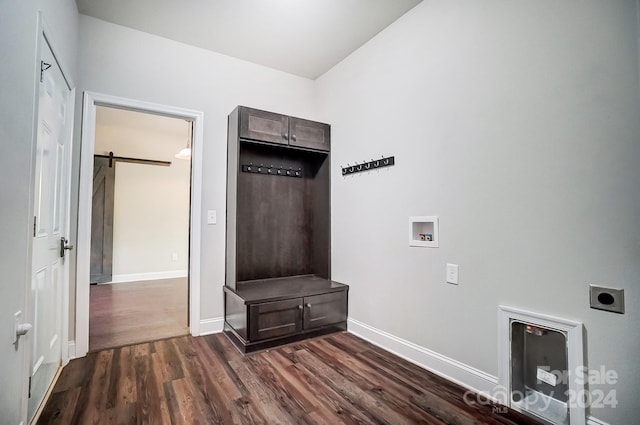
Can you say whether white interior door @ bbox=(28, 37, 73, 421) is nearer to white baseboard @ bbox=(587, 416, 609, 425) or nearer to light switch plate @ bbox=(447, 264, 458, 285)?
light switch plate @ bbox=(447, 264, 458, 285)

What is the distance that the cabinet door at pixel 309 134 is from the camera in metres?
3.08

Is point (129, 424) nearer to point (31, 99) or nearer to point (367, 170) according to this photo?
point (31, 99)

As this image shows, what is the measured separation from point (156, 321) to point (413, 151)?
3.20 m

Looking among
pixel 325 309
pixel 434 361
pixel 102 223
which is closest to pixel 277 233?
pixel 325 309

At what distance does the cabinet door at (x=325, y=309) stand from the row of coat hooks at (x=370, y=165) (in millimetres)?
1245

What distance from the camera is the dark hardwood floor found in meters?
1.68

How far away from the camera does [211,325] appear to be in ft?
9.66

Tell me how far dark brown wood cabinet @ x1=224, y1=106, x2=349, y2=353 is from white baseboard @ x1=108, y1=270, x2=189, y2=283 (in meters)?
3.56

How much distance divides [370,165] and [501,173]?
1173 mm

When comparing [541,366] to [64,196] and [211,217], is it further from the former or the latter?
[64,196]

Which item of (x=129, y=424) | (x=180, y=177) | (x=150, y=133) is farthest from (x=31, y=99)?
(x=180, y=177)

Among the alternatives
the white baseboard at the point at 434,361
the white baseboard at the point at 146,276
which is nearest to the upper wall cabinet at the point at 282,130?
the white baseboard at the point at 434,361

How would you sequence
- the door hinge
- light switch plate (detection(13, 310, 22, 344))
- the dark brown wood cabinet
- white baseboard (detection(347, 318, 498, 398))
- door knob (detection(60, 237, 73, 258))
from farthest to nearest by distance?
the dark brown wood cabinet, door knob (detection(60, 237, 73, 258)), white baseboard (detection(347, 318, 498, 398)), the door hinge, light switch plate (detection(13, 310, 22, 344))

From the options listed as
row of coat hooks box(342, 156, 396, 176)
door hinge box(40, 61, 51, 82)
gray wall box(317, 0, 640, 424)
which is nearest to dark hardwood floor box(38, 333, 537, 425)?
gray wall box(317, 0, 640, 424)
